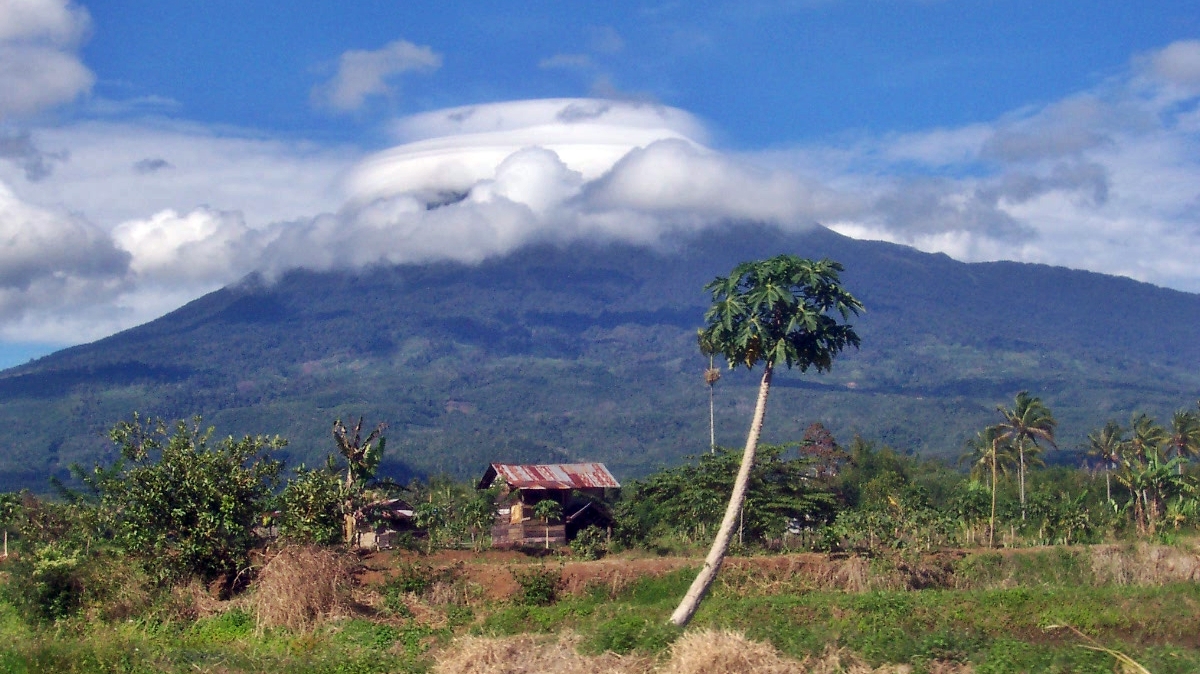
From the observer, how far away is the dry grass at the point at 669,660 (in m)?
17.5

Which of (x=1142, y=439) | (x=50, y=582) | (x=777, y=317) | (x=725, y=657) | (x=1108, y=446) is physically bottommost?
(x=50, y=582)

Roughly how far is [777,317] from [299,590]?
11.1 meters

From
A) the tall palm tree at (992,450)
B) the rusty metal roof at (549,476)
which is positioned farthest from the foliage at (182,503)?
the tall palm tree at (992,450)

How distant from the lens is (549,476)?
164 feet

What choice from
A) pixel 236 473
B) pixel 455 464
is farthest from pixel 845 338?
pixel 455 464

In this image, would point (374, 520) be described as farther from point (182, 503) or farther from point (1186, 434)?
point (1186, 434)

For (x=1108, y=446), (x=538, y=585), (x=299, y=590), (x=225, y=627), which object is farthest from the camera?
(x=1108, y=446)

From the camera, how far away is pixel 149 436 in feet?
86.6

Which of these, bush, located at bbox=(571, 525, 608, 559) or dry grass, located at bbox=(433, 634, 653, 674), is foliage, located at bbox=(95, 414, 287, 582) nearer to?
dry grass, located at bbox=(433, 634, 653, 674)

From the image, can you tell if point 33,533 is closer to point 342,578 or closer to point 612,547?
point 342,578

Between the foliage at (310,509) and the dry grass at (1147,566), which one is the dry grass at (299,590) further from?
the dry grass at (1147,566)

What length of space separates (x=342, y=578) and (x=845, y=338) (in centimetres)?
1165

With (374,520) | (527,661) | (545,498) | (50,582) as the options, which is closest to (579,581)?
(374,520)

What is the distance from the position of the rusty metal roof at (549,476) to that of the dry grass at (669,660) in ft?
92.7
